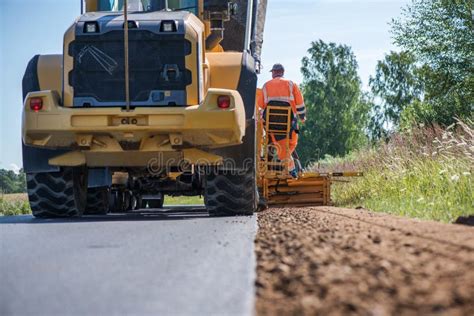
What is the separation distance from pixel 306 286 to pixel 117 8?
29.3ft

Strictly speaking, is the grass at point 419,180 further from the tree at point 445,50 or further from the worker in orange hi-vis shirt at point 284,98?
the tree at point 445,50

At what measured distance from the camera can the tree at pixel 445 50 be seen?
28.8m

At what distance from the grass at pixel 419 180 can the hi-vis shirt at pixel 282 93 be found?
2016 mm

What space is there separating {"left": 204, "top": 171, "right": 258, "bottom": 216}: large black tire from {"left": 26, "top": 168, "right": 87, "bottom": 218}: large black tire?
178 cm

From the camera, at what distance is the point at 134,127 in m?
11.1

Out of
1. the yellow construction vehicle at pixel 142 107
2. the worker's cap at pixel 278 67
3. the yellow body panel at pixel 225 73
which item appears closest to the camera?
the yellow construction vehicle at pixel 142 107

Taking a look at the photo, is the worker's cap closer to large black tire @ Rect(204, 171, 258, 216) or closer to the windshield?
the windshield

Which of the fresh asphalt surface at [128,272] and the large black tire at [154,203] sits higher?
the large black tire at [154,203]

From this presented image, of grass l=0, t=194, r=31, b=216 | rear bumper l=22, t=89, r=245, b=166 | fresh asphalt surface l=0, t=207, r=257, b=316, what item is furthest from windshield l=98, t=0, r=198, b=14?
grass l=0, t=194, r=31, b=216

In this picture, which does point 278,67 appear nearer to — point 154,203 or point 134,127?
point 154,203

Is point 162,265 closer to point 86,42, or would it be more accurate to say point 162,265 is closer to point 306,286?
point 306,286

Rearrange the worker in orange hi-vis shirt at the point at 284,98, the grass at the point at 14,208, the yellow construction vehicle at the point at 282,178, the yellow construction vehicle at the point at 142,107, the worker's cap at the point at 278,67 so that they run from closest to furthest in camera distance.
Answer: the yellow construction vehicle at the point at 142,107
the yellow construction vehicle at the point at 282,178
the worker in orange hi-vis shirt at the point at 284,98
the worker's cap at the point at 278,67
the grass at the point at 14,208

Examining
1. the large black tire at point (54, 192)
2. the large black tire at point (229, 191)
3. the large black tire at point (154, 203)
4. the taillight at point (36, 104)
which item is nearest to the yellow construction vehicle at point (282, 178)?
the large black tire at point (229, 191)

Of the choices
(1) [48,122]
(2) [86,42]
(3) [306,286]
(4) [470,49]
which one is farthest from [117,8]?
(4) [470,49]
